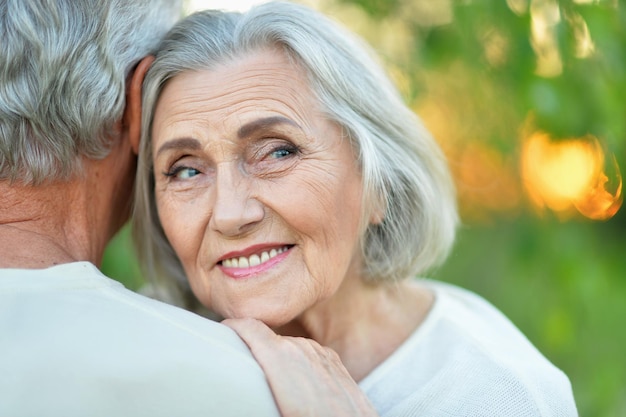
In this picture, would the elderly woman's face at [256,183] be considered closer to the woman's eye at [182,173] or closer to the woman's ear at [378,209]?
the woman's eye at [182,173]

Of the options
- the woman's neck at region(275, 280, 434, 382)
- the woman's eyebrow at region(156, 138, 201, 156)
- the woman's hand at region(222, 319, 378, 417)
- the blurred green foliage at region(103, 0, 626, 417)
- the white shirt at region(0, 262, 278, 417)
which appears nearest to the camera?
the white shirt at region(0, 262, 278, 417)

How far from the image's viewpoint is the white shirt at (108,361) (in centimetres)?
178

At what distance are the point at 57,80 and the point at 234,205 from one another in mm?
629

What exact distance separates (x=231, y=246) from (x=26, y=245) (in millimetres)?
611

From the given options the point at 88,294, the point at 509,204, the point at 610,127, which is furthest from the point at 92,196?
the point at 509,204

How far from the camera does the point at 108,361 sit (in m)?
1.81

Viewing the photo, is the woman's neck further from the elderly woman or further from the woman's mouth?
the woman's mouth

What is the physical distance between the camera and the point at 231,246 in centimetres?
244

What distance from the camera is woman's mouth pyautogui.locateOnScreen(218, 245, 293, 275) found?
2.46 m

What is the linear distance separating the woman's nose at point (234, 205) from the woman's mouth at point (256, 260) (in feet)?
0.33

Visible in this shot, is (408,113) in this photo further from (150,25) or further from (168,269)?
(168,269)

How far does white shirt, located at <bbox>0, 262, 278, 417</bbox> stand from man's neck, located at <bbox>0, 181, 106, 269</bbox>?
19 centimetres

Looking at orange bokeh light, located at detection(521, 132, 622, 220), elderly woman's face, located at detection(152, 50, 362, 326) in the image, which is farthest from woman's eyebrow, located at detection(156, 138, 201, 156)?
orange bokeh light, located at detection(521, 132, 622, 220)

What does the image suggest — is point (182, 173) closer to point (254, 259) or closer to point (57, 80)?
point (254, 259)
